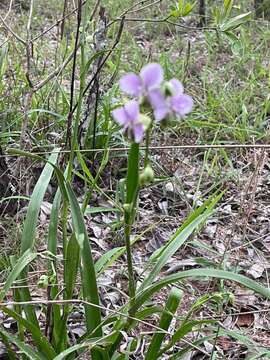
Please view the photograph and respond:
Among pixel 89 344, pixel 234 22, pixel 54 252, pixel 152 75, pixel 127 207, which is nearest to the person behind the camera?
pixel 152 75

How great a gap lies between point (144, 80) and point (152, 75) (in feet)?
0.05

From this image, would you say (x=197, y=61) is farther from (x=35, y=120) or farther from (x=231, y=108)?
(x=35, y=120)

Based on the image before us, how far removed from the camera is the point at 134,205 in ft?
3.68

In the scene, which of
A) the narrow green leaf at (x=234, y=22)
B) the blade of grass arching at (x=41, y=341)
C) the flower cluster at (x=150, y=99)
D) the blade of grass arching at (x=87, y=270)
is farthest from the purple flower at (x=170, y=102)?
the narrow green leaf at (x=234, y=22)

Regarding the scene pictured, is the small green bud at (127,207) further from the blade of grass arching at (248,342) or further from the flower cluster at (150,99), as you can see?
the blade of grass arching at (248,342)

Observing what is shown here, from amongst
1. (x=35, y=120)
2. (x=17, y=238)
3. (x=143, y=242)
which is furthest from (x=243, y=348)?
(x=35, y=120)

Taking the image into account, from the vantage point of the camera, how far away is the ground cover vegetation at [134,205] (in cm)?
128

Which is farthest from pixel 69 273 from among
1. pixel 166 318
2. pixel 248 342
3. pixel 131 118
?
pixel 131 118

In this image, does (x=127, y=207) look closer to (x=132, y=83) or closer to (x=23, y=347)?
(x=132, y=83)

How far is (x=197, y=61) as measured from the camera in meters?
4.10

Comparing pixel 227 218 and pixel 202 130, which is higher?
pixel 202 130

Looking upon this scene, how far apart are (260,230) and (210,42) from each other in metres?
2.18

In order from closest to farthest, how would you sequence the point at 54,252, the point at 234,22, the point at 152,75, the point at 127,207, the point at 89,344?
the point at 152,75 < the point at 127,207 < the point at 89,344 < the point at 54,252 < the point at 234,22

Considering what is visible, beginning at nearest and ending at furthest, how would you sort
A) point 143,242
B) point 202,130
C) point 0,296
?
point 0,296 < point 143,242 < point 202,130
